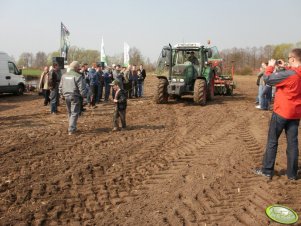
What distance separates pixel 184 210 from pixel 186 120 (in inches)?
241

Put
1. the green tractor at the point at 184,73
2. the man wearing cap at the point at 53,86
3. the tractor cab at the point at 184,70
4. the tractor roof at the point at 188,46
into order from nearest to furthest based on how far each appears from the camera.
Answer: the man wearing cap at the point at 53,86 < the green tractor at the point at 184,73 < the tractor cab at the point at 184,70 < the tractor roof at the point at 188,46

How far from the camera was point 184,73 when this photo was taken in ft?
43.5

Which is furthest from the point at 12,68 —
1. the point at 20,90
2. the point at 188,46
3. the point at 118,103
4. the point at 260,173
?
the point at 260,173

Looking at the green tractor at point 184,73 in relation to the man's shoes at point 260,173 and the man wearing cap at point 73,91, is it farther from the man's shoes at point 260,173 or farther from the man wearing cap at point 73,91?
the man's shoes at point 260,173

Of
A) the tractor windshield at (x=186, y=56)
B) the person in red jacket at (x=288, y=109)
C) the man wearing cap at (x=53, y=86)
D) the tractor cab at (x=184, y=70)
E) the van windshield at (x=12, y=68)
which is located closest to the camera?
the person in red jacket at (x=288, y=109)

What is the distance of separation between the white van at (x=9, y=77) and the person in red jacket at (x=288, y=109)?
14.3 meters

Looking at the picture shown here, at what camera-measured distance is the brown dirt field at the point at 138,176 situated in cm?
392

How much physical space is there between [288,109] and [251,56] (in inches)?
2042

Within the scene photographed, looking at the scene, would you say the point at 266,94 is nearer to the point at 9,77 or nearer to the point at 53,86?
the point at 53,86

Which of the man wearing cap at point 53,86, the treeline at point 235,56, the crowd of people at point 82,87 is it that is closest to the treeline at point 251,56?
the treeline at point 235,56

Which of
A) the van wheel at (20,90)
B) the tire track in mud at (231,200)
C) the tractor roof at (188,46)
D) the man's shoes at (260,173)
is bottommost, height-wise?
the tire track in mud at (231,200)

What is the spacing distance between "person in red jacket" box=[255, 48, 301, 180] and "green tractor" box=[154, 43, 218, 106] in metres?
7.84

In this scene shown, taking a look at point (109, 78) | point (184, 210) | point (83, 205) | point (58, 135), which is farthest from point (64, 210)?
point (109, 78)

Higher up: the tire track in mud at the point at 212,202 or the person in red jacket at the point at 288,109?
the person in red jacket at the point at 288,109
